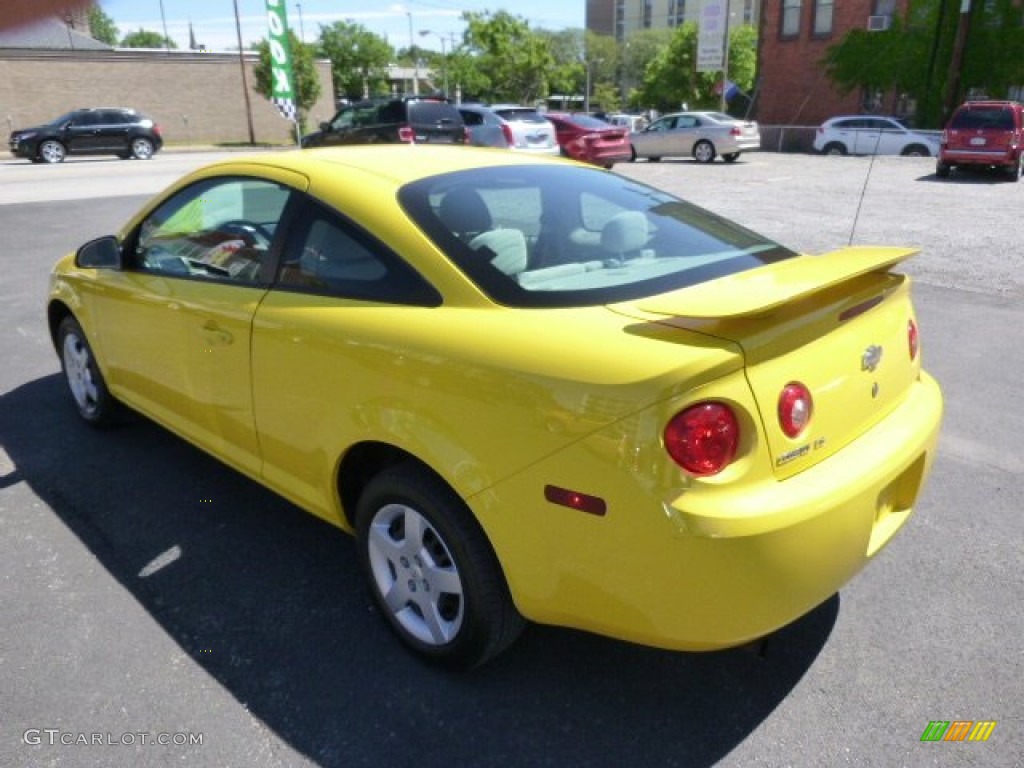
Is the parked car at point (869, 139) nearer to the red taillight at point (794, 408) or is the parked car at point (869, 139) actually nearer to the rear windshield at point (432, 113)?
the rear windshield at point (432, 113)

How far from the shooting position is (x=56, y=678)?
8.45ft

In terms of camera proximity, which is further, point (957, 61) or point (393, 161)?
point (957, 61)

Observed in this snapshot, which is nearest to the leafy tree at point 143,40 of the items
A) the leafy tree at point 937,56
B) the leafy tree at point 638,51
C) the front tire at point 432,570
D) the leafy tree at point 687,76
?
the leafy tree at point 638,51

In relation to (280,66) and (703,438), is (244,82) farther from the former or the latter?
(703,438)

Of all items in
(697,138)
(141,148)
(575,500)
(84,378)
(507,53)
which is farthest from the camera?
(507,53)

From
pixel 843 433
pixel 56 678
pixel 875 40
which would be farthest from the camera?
pixel 875 40

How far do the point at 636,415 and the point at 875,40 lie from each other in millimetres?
38430

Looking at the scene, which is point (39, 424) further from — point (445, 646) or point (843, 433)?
point (843, 433)

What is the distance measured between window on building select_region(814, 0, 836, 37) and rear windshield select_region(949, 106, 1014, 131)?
68.7ft

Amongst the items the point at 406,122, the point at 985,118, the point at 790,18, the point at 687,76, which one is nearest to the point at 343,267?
the point at 406,122

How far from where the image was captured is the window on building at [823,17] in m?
36.9

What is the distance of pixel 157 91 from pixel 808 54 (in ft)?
113

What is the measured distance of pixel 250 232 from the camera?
10.8ft

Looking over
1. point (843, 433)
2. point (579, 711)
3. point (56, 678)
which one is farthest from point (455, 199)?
point (56, 678)
